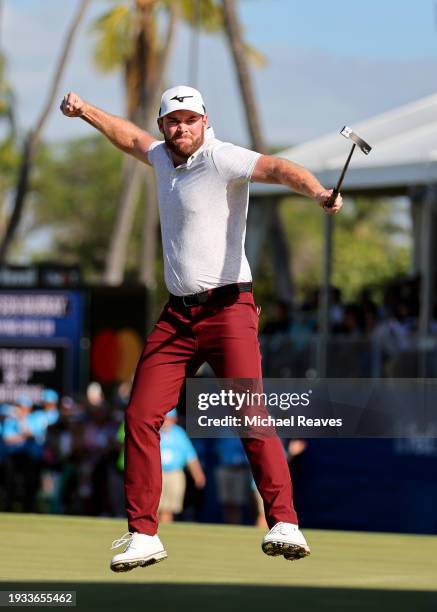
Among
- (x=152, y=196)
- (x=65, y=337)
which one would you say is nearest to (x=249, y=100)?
(x=65, y=337)

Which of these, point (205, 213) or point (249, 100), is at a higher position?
point (249, 100)

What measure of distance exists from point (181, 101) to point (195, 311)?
986mm

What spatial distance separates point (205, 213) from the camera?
7660 mm

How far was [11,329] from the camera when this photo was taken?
2427 cm

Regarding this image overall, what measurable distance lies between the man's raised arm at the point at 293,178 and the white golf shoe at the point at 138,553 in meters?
1.75

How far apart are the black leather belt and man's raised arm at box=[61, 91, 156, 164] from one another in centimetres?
72

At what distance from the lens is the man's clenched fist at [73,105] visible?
8.04 m

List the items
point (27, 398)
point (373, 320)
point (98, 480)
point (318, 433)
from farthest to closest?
point (27, 398)
point (98, 480)
point (373, 320)
point (318, 433)

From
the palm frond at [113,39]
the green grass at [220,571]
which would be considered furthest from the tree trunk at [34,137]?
the green grass at [220,571]

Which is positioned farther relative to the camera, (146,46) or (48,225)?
(48,225)

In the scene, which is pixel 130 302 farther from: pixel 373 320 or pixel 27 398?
pixel 373 320

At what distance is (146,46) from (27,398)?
18.5 metres

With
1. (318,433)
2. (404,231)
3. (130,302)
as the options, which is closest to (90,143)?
(404,231)

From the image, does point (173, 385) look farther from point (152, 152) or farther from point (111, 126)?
point (111, 126)
